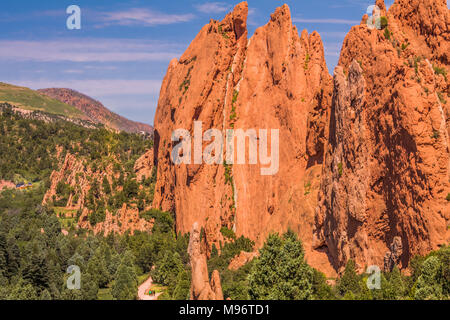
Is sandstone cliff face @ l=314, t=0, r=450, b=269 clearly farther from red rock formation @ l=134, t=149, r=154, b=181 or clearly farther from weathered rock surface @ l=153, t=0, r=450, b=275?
red rock formation @ l=134, t=149, r=154, b=181

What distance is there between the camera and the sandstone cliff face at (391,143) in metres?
44.3

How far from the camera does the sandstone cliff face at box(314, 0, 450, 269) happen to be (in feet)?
145

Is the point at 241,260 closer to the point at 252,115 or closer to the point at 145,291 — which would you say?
the point at 145,291

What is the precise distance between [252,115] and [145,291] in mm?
30069

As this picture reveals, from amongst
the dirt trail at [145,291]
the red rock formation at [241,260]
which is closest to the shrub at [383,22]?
the red rock formation at [241,260]

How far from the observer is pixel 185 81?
301 ft

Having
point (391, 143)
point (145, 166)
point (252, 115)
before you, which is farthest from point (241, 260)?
point (145, 166)

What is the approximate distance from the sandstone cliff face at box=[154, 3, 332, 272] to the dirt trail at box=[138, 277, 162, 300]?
1059 cm

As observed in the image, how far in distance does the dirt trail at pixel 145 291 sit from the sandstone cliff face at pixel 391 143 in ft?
73.0

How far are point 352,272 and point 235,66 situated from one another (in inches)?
1786

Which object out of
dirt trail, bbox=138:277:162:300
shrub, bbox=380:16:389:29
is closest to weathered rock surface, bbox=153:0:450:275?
shrub, bbox=380:16:389:29

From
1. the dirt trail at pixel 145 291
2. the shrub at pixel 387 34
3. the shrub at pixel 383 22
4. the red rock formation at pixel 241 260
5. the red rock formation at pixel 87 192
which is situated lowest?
the dirt trail at pixel 145 291

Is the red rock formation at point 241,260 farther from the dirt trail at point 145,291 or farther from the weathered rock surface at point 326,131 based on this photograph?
the dirt trail at point 145,291

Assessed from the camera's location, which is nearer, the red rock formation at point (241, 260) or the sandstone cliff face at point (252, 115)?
the red rock formation at point (241, 260)
